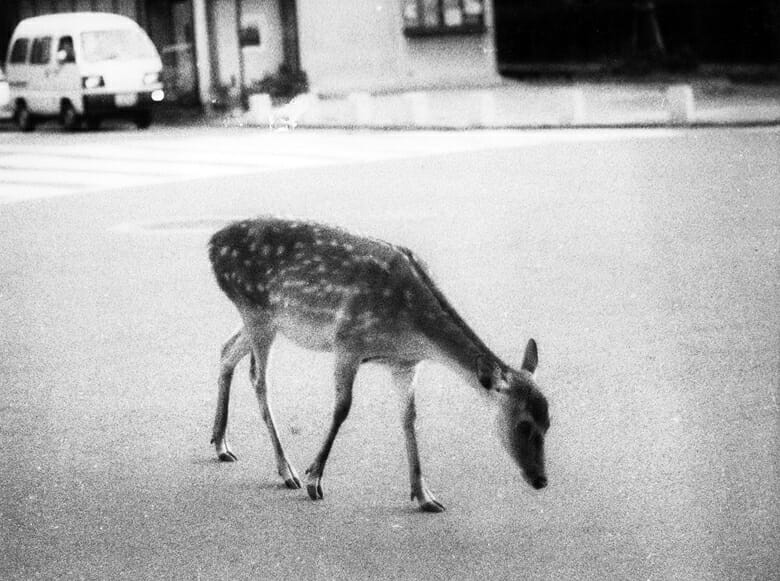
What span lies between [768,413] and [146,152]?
→ 58.3 feet

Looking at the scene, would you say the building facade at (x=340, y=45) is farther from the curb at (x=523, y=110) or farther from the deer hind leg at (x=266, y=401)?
the deer hind leg at (x=266, y=401)

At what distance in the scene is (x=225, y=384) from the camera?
646 cm

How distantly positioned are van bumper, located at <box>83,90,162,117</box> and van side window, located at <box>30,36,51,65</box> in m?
1.71

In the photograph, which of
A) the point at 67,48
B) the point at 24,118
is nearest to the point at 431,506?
the point at 67,48

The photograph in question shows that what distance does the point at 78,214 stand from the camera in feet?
51.4

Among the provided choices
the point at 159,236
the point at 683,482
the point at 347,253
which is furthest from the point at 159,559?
the point at 159,236

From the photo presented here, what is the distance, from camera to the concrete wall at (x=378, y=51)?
3603cm

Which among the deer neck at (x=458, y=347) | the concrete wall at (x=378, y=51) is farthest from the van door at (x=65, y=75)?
the deer neck at (x=458, y=347)

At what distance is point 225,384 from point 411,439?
1069 mm

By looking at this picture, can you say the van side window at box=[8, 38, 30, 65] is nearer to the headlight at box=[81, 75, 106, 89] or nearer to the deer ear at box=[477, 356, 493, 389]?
the headlight at box=[81, 75, 106, 89]

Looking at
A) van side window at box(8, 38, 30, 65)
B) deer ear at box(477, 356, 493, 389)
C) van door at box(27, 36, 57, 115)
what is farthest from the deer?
van side window at box(8, 38, 30, 65)

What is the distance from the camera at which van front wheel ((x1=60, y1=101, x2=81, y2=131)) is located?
29922 mm

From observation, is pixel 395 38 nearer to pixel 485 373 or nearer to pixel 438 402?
pixel 438 402

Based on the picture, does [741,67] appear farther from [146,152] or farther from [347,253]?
[347,253]
